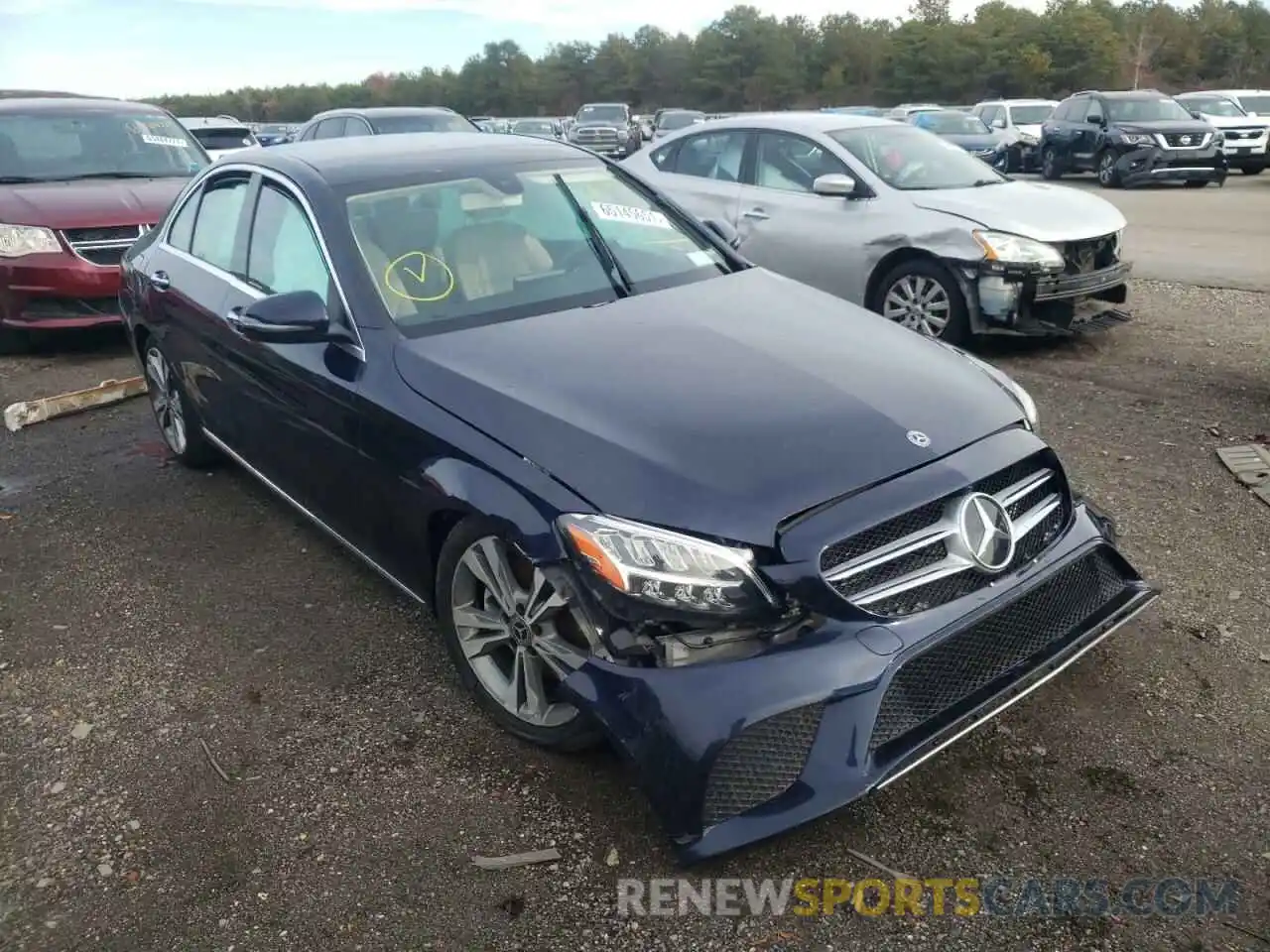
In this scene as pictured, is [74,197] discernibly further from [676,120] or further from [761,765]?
[676,120]

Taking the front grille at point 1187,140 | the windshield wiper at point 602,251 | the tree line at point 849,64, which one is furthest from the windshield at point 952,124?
the tree line at point 849,64

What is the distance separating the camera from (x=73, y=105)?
859 cm

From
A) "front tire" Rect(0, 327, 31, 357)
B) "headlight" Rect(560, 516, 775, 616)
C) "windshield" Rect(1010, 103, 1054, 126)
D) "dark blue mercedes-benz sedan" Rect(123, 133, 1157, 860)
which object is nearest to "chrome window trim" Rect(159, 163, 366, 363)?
"dark blue mercedes-benz sedan" Rect(123, 133, 1157, 860)

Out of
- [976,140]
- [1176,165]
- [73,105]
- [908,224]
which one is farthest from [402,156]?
[976,140]

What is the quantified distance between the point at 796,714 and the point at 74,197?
744 cm

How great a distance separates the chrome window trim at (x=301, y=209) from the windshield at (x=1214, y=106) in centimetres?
2051

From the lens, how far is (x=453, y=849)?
2.67 m

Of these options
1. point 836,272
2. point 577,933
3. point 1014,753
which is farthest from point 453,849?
point 836,272

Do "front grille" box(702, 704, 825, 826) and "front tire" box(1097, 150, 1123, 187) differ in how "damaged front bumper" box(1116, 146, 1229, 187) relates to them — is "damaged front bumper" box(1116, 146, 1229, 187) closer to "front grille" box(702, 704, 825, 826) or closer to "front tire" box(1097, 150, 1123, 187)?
"front tire" box(1097, 150, 1123, 187)

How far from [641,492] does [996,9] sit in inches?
2841

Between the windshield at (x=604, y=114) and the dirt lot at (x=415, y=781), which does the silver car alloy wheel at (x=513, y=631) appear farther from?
the windshield at (x=604, y=114)

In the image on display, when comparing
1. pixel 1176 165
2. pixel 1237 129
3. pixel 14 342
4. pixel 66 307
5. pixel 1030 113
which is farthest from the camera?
pixel 1030 113

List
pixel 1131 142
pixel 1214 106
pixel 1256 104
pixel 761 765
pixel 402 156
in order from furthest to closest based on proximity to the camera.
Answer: pixel 1256 104 < pixel 1214 106 < pixel 1131 142 < pixel 402 156 < pixel 761 765

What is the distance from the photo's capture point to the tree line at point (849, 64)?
53.0 m
